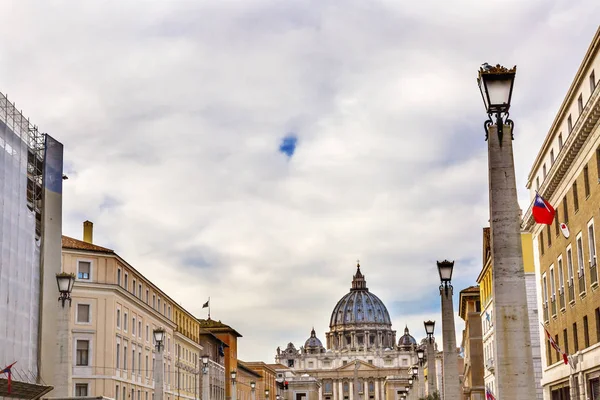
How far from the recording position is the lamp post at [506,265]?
655 inches

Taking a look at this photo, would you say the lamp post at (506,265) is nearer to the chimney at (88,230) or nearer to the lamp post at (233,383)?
the lamp post at (233,383)

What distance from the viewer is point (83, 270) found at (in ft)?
245

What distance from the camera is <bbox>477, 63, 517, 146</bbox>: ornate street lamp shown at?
16.7 m

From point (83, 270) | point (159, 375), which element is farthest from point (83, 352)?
point (159, 375)

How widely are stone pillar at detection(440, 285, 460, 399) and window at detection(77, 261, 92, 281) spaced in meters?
47.7

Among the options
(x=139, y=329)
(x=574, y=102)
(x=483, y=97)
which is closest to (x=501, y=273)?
(x=483, y=97)

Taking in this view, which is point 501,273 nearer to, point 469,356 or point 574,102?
point 574,102

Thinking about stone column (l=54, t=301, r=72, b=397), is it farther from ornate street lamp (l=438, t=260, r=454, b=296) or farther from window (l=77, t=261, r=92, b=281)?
window (l=77, t=261, r=92, b=281)

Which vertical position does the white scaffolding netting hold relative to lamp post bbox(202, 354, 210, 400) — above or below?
above

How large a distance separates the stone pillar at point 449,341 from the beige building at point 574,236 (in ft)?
29.5

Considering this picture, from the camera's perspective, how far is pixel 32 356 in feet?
196

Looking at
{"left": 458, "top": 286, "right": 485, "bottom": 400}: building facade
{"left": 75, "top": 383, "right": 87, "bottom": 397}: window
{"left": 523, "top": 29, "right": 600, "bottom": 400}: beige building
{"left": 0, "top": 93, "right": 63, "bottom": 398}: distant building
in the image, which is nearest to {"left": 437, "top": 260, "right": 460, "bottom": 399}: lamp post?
{"left": 523, "top": 29, "right": 600, "bottom": 400}: beige building

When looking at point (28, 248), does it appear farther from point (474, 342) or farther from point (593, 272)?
point (474, 342)

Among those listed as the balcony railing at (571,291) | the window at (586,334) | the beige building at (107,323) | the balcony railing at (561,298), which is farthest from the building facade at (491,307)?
the beige building at (107,323)
